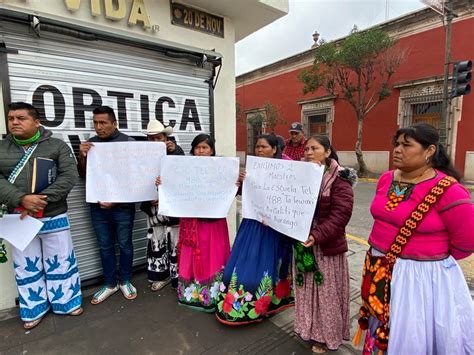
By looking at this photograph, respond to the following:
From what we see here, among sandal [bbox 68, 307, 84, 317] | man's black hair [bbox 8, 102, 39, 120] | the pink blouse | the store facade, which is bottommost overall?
sandal [bbox 68, 307, 84, 317]

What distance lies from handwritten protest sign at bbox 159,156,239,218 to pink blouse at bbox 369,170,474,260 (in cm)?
138

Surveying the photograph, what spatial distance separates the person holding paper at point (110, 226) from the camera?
2.77m

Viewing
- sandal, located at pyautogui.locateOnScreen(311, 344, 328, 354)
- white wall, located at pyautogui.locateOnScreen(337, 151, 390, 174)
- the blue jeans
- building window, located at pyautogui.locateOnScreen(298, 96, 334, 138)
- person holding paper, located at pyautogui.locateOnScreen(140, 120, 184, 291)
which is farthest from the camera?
building window, located at pyautogui.locateOnScreen(298, 96, 334, 138)

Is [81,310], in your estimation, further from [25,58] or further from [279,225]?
[25,58]

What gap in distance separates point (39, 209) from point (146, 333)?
54.0 inches

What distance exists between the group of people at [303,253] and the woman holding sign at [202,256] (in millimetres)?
10

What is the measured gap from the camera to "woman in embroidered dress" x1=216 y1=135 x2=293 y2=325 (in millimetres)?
2434

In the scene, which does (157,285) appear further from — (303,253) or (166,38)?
(166,38)

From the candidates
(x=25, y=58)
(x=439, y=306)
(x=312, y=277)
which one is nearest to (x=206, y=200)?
(x=312, y=277)

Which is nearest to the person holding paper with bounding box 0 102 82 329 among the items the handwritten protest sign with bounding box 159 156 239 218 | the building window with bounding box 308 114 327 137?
the handwritten protest sign with bounding box 159 156 239 218

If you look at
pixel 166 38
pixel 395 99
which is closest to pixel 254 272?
pixel 166 38

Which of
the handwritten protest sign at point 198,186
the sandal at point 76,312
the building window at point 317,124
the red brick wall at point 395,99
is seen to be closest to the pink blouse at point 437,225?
the handwritten protest sign at point 198,186

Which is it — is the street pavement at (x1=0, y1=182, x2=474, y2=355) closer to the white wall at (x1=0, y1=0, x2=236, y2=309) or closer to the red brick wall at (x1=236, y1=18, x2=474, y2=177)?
the white wall at (x1=0, y1=0, x2=236, y2=309)

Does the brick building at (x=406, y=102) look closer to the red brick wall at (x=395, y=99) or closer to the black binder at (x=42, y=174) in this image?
the red brick wall at (x=395, y=99)
